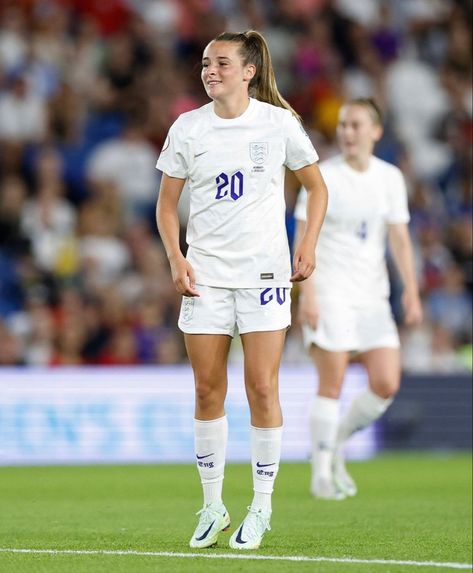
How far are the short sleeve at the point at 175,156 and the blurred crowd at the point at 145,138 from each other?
6.55 m

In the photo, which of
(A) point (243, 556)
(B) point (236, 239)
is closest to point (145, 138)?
(B) point (236, 239)

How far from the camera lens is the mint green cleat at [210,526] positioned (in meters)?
6.14

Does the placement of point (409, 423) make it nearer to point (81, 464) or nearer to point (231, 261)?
point (81, 464)

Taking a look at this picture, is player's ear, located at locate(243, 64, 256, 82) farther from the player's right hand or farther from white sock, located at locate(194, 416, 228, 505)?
white sock, located at locate(194, 416, 228, 505)

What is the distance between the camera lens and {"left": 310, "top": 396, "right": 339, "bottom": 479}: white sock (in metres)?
8.87

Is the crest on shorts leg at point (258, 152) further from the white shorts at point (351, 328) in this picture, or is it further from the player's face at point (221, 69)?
the white shorts at point (351, 328)

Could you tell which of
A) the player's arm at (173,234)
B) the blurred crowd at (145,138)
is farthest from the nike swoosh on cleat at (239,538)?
the blurred crowd at (145,138)

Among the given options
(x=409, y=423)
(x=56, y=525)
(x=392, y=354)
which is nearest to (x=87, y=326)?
(x=409, y=423)

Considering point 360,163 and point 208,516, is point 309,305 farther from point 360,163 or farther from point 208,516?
point 208,516

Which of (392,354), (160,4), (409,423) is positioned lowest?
(409,423)

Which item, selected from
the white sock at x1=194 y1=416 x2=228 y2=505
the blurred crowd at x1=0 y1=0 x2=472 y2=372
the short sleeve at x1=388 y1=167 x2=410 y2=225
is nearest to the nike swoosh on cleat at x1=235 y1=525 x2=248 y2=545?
the white sock at x1=194 y1=416 x2=228 y2=505

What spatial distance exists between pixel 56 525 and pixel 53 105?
8643mm

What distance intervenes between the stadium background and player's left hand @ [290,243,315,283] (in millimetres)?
6199

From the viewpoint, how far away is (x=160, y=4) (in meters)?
16.8
